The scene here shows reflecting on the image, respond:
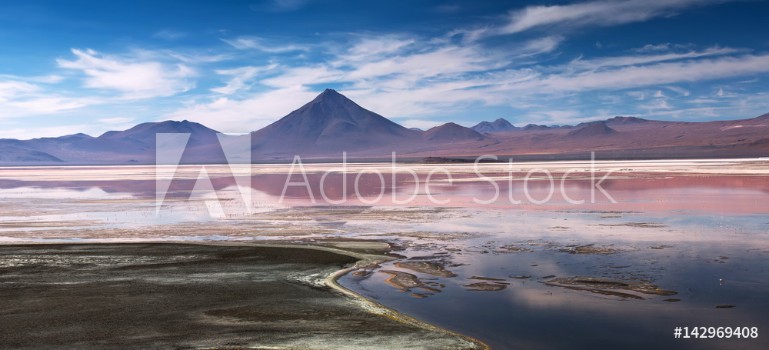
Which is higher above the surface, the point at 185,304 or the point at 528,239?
the point at 528,239

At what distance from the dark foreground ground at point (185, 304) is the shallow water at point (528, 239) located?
4.42 feet

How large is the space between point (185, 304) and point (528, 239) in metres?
11.0

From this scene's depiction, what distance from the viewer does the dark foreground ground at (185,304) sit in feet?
29.5

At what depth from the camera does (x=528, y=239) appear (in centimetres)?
1877

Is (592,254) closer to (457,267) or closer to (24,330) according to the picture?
(457,267)

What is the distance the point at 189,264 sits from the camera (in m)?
15.0

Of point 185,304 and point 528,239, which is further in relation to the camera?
point 528,239

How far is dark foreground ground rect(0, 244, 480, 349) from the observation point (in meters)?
8.98

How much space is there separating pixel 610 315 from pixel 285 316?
538 cm

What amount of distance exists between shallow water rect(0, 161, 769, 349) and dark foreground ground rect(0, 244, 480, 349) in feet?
4.42

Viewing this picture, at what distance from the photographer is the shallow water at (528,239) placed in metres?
10.3

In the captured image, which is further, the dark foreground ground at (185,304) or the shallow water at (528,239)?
the shallow water at (528,239)

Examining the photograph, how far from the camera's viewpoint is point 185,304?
11000mm

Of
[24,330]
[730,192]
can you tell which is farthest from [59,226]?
[730,192]
